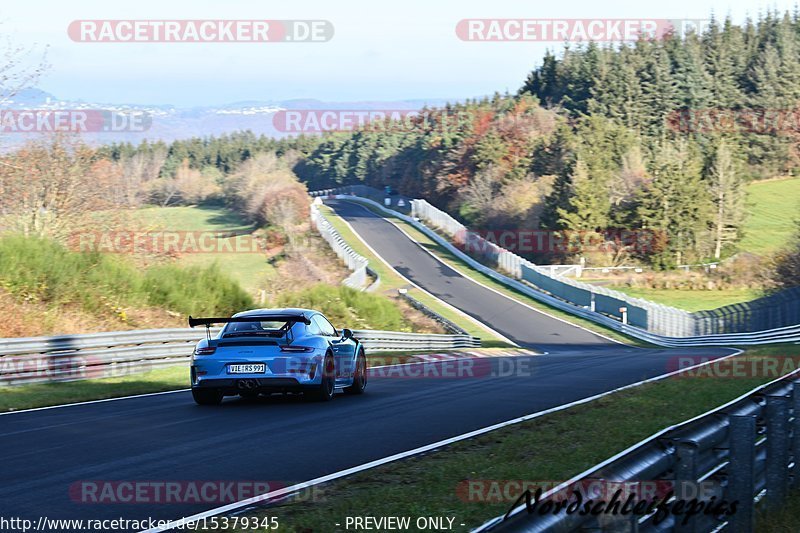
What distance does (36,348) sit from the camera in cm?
1683

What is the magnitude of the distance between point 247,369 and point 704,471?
8728 mm

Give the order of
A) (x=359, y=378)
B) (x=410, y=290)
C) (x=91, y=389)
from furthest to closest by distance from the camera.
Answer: (x=410, y=290), (x=91, y=389), (x=359, y=378)

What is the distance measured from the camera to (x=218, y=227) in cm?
9094

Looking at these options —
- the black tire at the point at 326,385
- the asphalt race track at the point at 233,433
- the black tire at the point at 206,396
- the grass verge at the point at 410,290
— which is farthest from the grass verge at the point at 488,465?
the grass verge at the point at 410,290

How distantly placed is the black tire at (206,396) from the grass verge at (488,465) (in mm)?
4542

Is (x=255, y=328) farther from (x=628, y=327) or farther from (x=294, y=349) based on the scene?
(x=628, y=327)

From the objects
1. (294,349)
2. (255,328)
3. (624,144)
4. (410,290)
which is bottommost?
→ (410,290)

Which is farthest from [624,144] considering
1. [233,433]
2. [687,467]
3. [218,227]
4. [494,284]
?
[687,467]

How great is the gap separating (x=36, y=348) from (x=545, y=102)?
11705 centimetres

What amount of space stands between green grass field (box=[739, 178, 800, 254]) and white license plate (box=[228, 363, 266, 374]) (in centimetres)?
6696

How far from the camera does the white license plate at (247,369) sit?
43.1 feet

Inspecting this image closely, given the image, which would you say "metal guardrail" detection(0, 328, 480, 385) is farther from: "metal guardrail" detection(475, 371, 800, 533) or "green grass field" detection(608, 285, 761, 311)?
"green grass field" detection(608, 285, 761, 311)

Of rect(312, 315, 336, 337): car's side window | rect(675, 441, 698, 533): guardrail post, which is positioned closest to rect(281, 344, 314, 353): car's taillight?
rect(312, 315, 336, 337): car's side window

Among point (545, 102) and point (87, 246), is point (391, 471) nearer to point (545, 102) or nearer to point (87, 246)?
point (87, 246)
